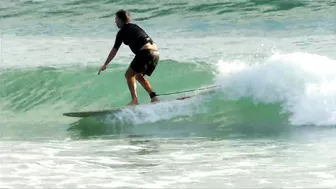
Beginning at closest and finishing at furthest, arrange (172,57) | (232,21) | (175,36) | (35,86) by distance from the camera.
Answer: (35,86) < (172,57) < (175,36) < (232,21)

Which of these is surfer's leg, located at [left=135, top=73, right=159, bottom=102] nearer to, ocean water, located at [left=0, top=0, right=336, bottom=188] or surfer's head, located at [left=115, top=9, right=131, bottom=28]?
ocean water, located at [left=0, top=0, right=336, bottom=188]

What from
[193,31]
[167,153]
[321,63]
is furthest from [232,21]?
[167,153]

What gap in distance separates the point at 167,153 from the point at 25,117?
4.92 metres

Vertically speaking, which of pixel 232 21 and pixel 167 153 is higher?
pixel 167 153

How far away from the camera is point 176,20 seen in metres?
22.8

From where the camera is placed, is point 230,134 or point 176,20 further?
point 176,20

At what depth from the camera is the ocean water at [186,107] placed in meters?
7.84

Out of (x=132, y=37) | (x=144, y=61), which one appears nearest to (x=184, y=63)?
(x=144, y=61)

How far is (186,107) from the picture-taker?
1185 centimetres

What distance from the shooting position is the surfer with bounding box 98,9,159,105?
36.0ft

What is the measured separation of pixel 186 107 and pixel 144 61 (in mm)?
1095

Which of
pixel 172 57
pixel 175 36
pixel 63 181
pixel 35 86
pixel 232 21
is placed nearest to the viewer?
pixel 63 181

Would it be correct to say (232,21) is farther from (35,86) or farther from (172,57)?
(35,86)

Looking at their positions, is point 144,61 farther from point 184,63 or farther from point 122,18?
point 184,63
